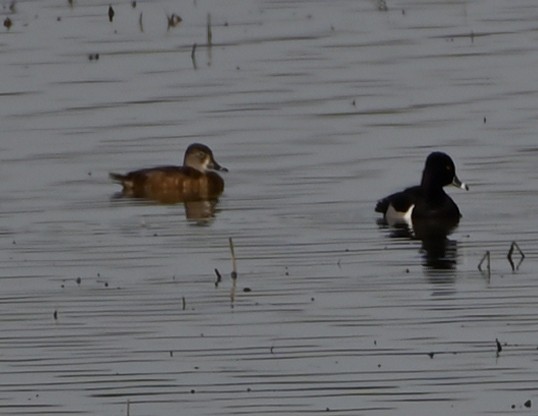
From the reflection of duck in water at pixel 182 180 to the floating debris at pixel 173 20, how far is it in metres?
7.34

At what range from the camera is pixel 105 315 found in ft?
38.5

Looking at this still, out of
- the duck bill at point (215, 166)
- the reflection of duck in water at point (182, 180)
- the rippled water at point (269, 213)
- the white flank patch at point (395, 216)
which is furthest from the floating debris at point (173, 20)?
the white flank patch at point (395, 216)

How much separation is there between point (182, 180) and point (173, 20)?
7865 mm

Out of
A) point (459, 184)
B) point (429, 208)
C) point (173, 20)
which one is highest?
point (173, 20)

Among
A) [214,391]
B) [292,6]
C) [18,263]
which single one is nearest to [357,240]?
[18,263]

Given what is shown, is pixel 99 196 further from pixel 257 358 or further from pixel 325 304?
pixel 257 358

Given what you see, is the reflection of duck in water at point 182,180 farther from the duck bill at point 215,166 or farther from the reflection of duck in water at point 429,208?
the reflection of duck in water at point 429,208

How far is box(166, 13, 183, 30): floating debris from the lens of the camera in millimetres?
24875

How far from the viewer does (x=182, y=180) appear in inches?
687

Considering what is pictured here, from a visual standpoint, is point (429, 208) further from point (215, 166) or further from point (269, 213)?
point (215, 166)

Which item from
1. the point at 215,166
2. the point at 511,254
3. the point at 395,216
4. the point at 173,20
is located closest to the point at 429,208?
the point at 395,216

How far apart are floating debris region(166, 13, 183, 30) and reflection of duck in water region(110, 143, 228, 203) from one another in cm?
734

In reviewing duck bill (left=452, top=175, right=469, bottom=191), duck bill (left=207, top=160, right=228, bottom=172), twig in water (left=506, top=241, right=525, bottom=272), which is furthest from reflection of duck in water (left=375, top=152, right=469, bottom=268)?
duck bill (left=207, top=160, right=228, bottom=172)

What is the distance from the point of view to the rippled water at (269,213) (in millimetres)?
10273
